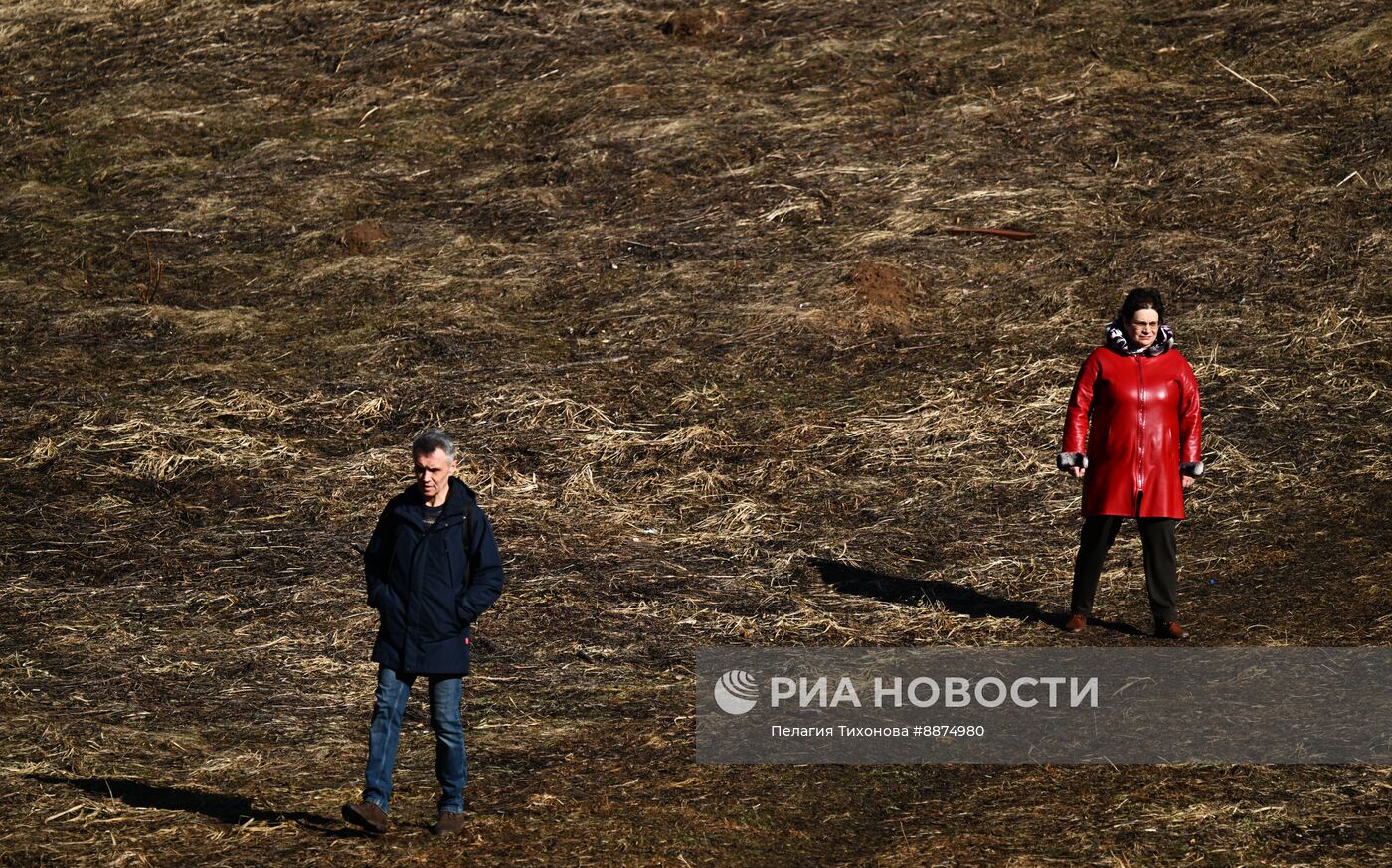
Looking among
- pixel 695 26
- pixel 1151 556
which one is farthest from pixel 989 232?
pixel 1151 556

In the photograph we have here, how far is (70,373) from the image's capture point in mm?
15391

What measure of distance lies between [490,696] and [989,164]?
435 inches

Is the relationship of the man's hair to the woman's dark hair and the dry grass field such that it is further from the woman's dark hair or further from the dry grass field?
the woman's dark hair

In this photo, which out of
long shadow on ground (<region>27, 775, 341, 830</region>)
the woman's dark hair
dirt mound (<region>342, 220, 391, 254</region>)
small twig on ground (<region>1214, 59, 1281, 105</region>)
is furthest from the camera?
small twig on ground (<region>1214, 59, 1281, 105</region>)

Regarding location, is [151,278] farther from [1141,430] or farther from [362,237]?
[1141,430]

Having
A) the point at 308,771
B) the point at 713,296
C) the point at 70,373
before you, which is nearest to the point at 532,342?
the point at 713,296

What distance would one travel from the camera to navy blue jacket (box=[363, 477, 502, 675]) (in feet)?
23.2

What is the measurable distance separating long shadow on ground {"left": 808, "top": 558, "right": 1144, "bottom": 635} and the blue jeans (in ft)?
14.1

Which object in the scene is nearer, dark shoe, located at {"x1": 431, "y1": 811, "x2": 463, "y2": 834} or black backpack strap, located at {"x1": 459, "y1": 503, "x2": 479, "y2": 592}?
black backpack strap, located at {"x1": 459, "y1": 503, "x2": 479, "y2": 592}

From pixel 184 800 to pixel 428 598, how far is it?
1942 mm

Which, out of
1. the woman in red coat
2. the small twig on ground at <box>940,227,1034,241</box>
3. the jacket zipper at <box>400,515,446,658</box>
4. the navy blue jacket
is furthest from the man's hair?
the small twig on ground at <box>940,227,1034,241</box>

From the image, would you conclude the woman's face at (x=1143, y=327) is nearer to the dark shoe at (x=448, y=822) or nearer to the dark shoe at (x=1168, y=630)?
the dark shoe at (x=1168, y=630)

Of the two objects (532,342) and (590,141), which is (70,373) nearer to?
(532,342)

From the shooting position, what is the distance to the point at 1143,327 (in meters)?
9.46
